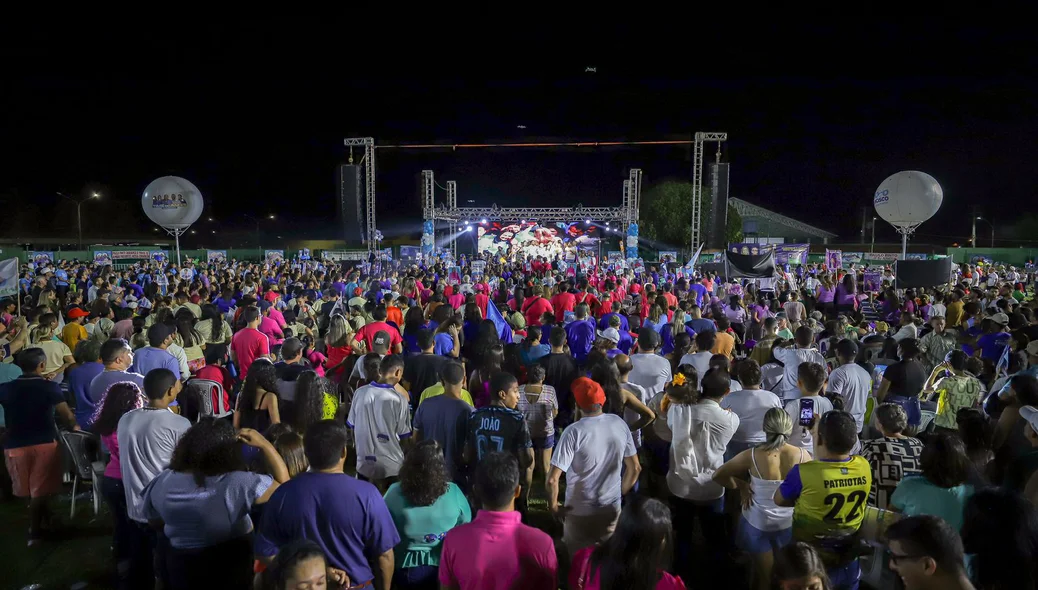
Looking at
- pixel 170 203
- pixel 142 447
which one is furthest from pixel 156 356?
pixel 170 203

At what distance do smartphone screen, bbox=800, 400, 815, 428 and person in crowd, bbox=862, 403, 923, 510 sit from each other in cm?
70

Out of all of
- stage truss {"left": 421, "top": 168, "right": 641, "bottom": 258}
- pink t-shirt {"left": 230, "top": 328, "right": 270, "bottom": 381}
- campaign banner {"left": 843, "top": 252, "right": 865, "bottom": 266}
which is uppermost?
stage truss {"left": 421, "top": 168, "right": 641, "bottom": 258}

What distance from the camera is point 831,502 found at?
3090mm

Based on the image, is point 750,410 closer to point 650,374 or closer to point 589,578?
point 650,374

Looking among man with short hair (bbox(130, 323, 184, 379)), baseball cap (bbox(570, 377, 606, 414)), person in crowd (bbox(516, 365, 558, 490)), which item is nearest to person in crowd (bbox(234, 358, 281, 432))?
man with short hair (bbox(130, 323, 184, 379))

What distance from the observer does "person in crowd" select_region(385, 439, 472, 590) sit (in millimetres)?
2883

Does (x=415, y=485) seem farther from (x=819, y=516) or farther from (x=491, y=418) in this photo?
(x=819, y=516)

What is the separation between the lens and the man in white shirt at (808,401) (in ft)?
14.2

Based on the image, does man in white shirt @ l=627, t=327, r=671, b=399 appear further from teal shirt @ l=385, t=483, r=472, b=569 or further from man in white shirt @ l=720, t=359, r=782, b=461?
teal shirt @ l=385, t=483, r=472, b=569

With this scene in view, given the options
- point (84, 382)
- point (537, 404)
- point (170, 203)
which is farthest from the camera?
point (170, 203)

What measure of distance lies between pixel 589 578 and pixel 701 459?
200 centimetres

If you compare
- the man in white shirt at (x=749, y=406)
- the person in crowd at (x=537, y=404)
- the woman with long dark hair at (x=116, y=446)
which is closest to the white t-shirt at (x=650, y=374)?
the person in crowd at (x=537, y=404)

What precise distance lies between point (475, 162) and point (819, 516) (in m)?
71.8

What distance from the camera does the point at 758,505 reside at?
11.2 feet
